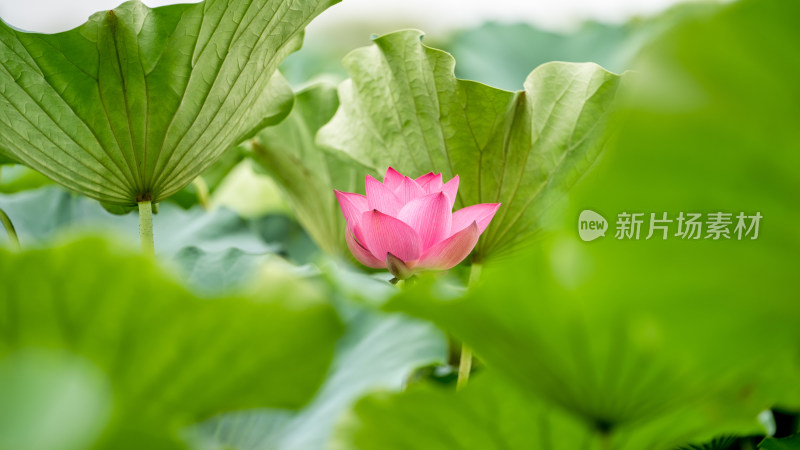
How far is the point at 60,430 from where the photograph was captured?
17 centimetres

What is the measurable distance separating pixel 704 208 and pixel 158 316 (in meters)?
0.18

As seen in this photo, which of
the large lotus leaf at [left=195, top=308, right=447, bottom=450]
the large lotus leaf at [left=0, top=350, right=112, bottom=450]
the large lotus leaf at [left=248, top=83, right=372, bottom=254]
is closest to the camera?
the large lotus leaf at [left=0, top=350, right=112, bottom=450]

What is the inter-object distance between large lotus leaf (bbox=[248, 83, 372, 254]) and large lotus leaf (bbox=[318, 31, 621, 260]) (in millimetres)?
148

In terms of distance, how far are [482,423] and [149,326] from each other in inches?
5.3

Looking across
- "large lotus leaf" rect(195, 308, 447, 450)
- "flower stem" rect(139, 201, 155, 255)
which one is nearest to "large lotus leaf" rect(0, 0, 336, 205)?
"flower stem" rect(139, 201, 155, 255)

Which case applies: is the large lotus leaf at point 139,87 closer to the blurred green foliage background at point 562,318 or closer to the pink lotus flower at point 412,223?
the pink lotus flower at point 412,223

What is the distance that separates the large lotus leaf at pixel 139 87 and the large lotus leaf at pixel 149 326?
0.23 m

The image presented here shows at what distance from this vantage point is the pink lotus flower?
1.26 ft

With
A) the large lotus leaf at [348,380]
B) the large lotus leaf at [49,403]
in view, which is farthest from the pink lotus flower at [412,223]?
the large lotus leaf at [49,403]

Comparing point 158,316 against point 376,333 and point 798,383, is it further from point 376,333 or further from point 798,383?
point 798,383

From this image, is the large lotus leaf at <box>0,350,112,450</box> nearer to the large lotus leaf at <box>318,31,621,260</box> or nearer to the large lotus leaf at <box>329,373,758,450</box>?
the large lotus leaf at <box>329,373,758,450</box>

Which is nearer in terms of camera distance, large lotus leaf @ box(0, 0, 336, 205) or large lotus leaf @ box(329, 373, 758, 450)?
large lotus leaf @ box(329, 373, 758, 450)

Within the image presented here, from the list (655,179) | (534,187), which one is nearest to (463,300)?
(655,179)

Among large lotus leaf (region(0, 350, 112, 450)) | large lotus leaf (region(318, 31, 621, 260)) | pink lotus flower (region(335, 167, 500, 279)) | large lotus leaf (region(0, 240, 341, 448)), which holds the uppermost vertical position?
large lotus leaf (region(318, 31, 621, 260))
